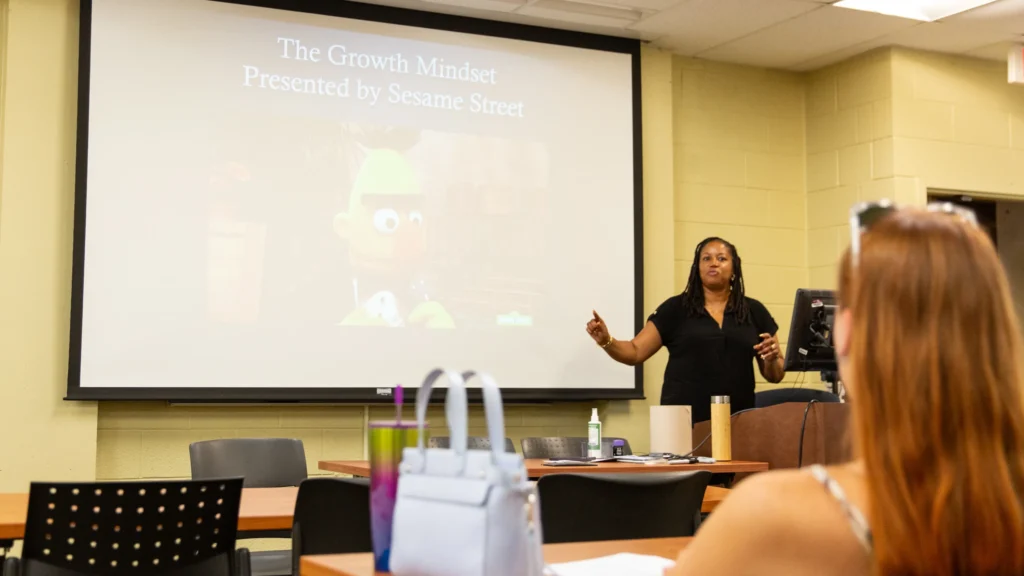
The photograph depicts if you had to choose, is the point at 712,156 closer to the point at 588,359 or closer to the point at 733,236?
the point at 733,236

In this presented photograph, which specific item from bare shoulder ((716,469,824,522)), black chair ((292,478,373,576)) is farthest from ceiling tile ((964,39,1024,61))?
bare shoulder ((716,469,824,522))

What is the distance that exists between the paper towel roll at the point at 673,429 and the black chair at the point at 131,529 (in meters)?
1.91

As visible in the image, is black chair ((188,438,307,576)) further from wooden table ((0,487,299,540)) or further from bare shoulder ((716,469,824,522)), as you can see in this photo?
bare shoulder ((716,469,824,522))

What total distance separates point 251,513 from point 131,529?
1.10ft

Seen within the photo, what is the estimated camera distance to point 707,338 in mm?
4719

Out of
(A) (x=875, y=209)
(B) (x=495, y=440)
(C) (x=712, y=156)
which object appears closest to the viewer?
(A) (x=875, y=209)

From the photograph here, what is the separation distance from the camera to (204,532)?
92.2 inches

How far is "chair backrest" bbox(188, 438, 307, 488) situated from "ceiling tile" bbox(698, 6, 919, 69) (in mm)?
3226

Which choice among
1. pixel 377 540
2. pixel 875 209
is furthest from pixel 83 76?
pixel 875 209

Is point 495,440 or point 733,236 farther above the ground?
point 733,236

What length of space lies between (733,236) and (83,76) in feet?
11.2

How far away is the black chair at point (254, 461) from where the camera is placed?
3748 mm

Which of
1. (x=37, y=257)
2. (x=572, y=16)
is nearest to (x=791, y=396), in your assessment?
(x=572, y=16)

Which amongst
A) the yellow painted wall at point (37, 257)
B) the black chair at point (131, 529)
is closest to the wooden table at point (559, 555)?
the black chair at point (131, 529)
